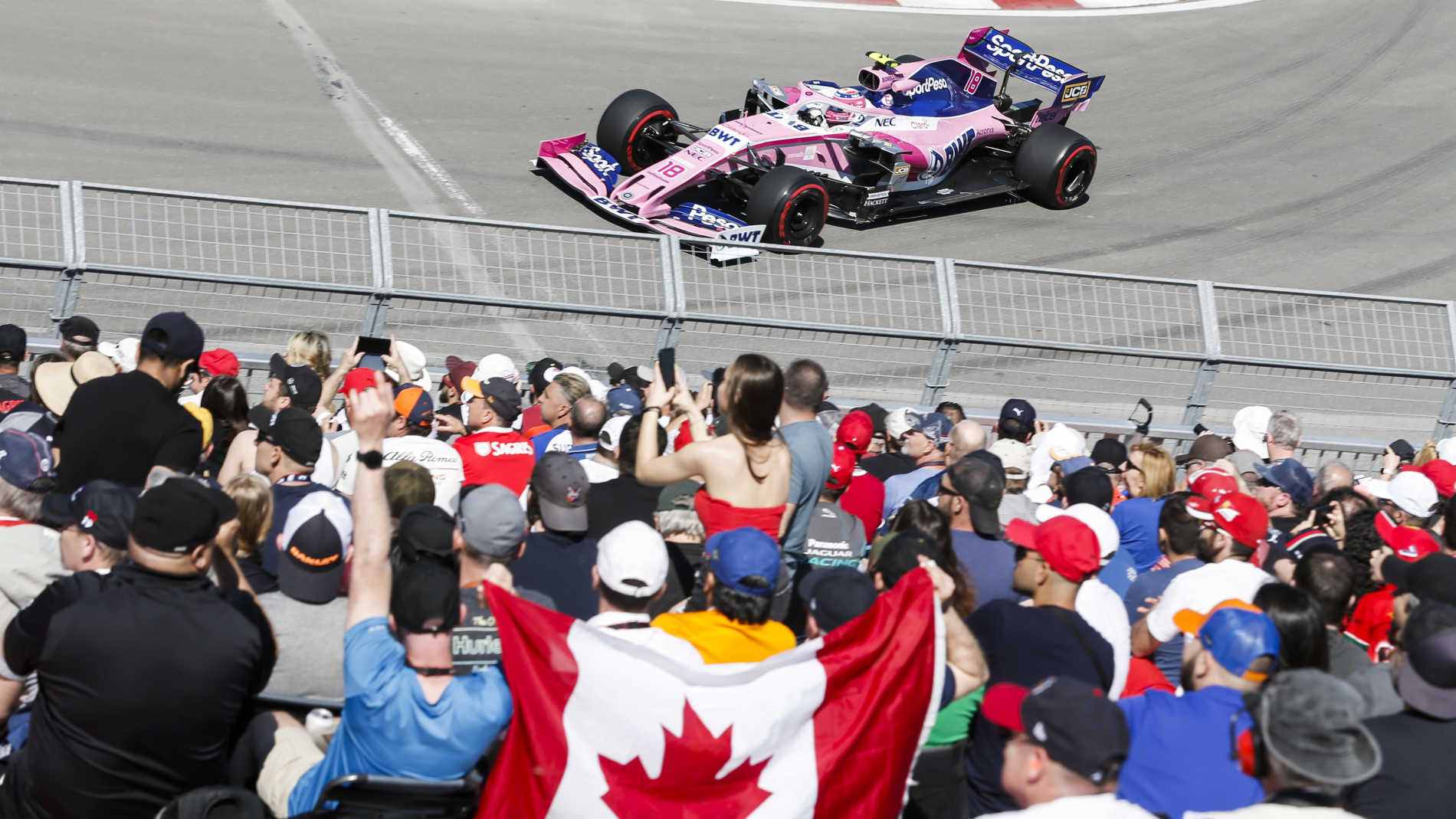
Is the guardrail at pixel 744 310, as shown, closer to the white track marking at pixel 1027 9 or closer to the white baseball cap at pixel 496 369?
the white baseball cap at pixel 496 369

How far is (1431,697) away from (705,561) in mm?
2124

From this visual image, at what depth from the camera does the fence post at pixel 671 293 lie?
31.2 ft

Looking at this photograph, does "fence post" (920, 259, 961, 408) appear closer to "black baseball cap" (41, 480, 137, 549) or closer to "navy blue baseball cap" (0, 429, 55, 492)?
"navy blue baseball cap" (0, 429, 55, 492)

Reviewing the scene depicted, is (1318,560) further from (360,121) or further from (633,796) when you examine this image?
(360,121)

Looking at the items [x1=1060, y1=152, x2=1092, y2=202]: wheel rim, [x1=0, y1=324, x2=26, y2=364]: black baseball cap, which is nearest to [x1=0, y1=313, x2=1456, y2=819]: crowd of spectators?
[x1=0, y1=324, x2=26, y2=364]: black baseball cap

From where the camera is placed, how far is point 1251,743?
12.4 ft

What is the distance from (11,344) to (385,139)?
322 inches

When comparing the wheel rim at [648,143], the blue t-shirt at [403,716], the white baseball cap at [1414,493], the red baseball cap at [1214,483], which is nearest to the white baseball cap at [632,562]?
the blue t-shirt at [403,716]

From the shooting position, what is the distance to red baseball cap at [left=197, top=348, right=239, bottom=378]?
7980mm

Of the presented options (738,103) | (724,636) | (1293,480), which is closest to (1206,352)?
(1293,480)

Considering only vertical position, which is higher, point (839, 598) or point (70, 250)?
point (70, 250)

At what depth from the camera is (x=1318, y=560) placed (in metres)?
5.30

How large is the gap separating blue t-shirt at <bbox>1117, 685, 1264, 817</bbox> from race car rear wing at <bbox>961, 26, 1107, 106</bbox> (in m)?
12.0

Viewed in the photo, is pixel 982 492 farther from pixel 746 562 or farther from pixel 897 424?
pixel 897 424
